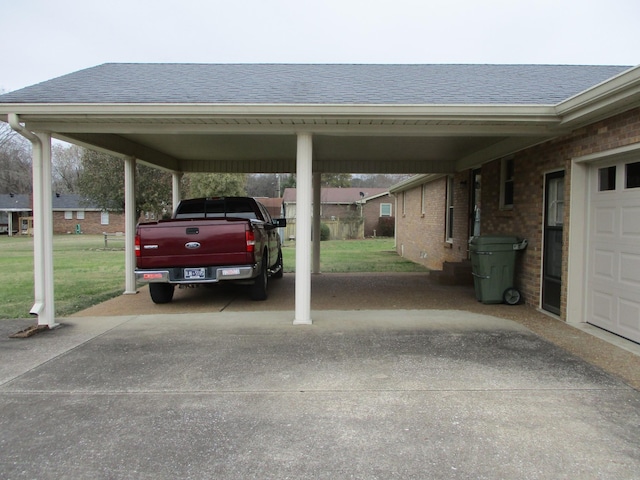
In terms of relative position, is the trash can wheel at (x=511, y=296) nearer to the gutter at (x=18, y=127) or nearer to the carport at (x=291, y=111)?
the carport at (x=291, y=111)

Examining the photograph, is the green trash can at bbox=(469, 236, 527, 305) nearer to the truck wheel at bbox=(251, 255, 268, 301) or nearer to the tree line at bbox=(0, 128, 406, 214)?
the truck wheel at bbox=(251, 255, 268, 301)

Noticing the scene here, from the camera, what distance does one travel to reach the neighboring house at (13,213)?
148 feet

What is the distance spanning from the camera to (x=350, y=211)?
4300 cm

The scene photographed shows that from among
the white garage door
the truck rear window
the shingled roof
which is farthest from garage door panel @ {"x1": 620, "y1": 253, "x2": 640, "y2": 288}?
the truck rear window

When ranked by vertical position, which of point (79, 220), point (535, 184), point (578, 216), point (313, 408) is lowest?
point (313, 408)

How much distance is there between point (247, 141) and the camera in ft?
30.0

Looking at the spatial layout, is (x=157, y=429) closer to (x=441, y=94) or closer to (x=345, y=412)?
(x=345, y=412)

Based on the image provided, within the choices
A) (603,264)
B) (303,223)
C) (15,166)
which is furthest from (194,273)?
(15,166)

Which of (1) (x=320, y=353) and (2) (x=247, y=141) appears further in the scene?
(2) (x=247, y=141)

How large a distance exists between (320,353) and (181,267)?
335cm

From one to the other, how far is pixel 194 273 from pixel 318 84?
363 cm

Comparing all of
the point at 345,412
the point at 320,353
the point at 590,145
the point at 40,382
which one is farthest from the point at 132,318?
the point at 590,145

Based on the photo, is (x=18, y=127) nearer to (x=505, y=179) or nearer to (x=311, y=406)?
(x=311, y=406)

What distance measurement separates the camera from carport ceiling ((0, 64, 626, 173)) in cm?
623
